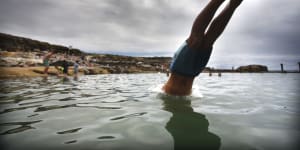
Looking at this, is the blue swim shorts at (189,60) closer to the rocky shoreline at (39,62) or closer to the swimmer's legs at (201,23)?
the swimmer's legs at (201,23)

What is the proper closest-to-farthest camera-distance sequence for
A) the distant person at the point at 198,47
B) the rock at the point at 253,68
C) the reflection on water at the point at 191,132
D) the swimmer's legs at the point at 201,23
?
the reflection on water at the point at 191,132
the swimmer's legs at the point at 201,23
the distant person at the point at 198,47
the rock at the point at 253,68

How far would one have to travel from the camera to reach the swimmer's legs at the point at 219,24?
10.3 ft

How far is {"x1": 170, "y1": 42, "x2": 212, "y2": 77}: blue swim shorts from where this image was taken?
378 centimetres

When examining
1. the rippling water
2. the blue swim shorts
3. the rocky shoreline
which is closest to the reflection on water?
the rippling water

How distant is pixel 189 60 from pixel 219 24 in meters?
0.94

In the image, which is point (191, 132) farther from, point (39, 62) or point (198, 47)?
point (39, 62)

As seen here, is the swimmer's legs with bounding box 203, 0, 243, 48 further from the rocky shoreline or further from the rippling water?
the rocky shoreline

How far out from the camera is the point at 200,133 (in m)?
1.93

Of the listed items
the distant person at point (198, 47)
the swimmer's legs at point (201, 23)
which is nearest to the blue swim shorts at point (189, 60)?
the distant person at point (198, 47)

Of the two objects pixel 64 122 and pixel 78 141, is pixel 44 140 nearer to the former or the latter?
pixel 78 141

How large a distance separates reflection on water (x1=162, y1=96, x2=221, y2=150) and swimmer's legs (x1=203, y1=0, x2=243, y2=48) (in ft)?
5.64

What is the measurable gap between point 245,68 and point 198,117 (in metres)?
104

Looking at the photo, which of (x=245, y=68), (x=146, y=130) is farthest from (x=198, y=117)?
(x=245, y=68)

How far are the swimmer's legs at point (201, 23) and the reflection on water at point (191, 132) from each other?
5.41 feet
